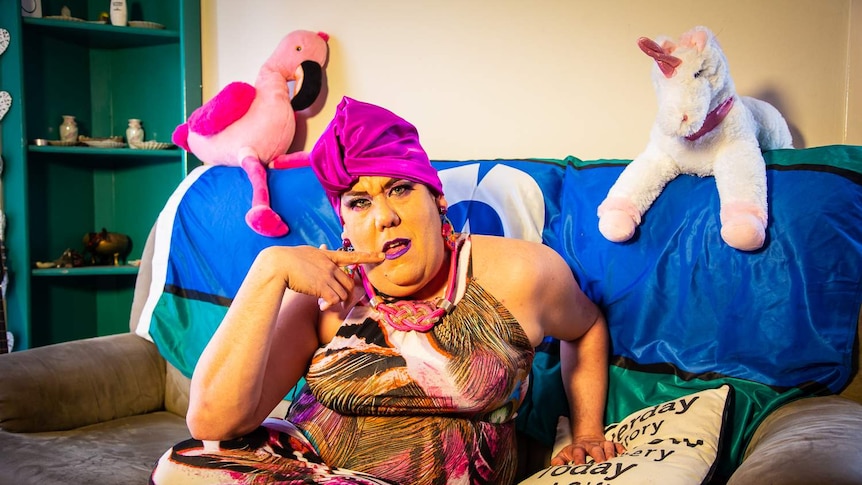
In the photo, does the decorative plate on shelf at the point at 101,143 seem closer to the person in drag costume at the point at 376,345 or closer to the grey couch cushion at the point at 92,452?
the grey couch cushion at the point at 92,452

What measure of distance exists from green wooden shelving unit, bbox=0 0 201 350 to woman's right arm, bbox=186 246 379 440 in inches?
75.2

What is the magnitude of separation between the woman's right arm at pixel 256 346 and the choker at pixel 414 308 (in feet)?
0.22

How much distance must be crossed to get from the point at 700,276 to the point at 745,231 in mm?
150

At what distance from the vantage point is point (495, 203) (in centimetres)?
189

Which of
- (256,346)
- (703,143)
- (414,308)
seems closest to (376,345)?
(414,308)

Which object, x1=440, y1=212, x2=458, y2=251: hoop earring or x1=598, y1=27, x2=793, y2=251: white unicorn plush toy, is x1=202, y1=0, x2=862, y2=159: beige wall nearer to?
x1=598, y1=27, x2=793, y2=251: white unicorn plush toy

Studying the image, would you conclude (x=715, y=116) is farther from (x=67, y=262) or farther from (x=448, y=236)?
(x=67, y=262)

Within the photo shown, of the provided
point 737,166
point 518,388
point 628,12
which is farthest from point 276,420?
point 628,12

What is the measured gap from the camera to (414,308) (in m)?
1.46

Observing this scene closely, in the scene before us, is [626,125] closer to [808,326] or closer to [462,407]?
[808,326]

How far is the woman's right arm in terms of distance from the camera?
1.35 meters

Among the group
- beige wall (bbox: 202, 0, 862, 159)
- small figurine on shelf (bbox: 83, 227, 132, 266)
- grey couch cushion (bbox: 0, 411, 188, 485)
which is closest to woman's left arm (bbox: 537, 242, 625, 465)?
beige wall (bbox: 202, 0, 862, 159)

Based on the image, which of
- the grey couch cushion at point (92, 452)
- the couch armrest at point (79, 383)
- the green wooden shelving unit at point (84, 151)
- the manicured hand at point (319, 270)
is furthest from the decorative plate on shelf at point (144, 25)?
the manicured hand at point (319, 270)

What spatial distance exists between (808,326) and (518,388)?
57cm
